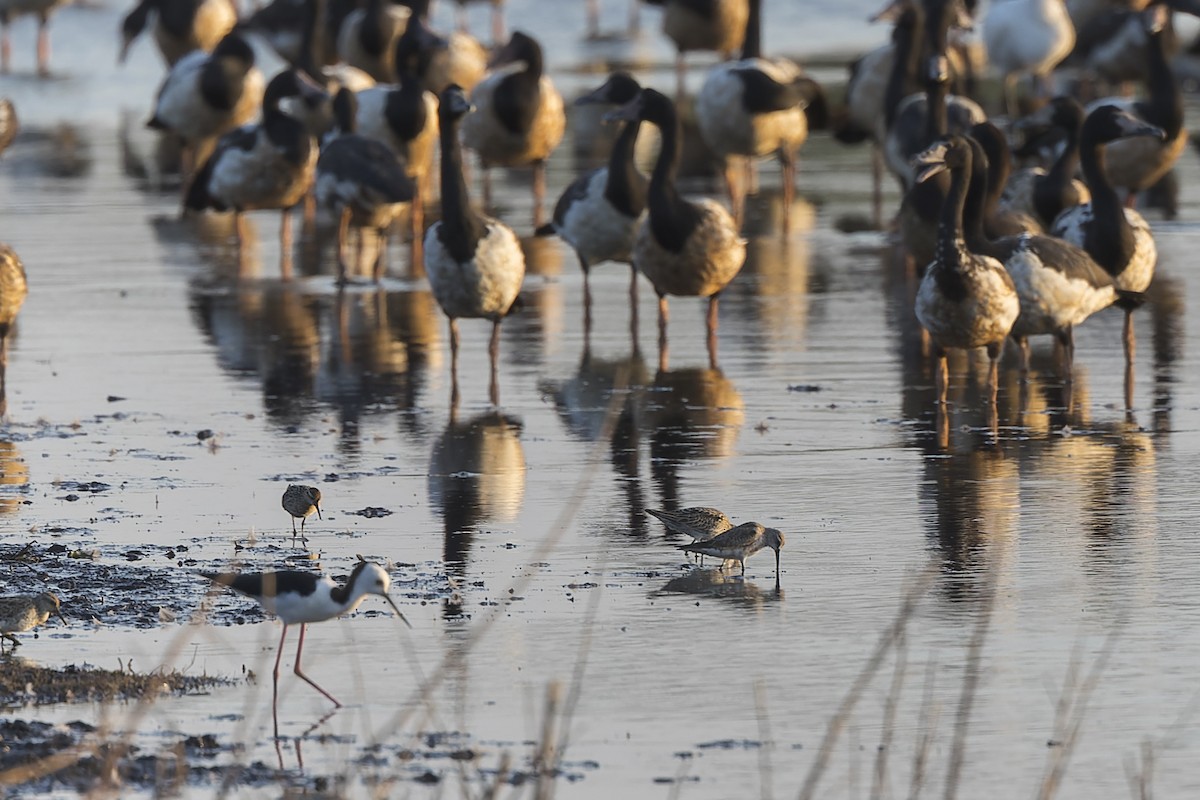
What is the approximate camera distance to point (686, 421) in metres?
12.6

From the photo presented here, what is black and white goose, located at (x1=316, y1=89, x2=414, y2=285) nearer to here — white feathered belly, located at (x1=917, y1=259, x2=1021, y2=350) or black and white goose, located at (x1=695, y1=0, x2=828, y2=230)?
black and white goose, located at (x1=695, y1=0, x2=828, y2=230)

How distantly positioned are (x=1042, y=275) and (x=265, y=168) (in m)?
8.51

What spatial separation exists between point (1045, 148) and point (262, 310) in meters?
7.03

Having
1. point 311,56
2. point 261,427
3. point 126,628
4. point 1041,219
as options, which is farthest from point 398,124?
point 126,628

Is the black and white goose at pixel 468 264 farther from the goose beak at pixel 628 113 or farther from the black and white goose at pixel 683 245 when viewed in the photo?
the goose beak at pixel 628 113

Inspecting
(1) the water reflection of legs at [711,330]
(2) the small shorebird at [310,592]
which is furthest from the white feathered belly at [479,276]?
(2) the small shorebird at [310,592]

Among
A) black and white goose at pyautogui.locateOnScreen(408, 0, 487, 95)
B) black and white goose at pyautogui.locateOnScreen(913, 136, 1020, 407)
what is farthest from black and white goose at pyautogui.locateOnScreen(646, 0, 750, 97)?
black and white goose at pyautogui.locateOnScreen(913, 136, 1020, 407)

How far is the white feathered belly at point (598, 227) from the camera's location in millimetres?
15953

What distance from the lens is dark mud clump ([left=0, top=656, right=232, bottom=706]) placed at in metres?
7.44

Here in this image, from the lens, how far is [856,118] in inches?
947

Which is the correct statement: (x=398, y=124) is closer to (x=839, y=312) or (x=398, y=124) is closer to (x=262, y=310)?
(x=262, y=310)

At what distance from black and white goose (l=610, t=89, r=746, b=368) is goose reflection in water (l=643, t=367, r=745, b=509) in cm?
76

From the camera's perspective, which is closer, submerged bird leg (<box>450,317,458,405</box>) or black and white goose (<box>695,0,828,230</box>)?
submerged bird leg (<box>450,317,458,405</box>)

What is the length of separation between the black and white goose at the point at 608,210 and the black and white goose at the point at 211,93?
357 inches
